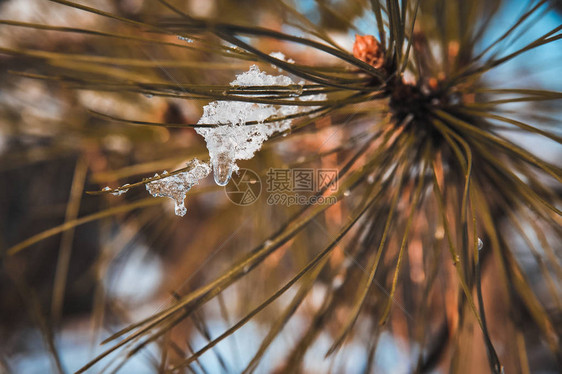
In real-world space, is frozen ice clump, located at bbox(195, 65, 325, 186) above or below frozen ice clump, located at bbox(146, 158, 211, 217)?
above

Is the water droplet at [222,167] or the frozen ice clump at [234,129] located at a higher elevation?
the frozen ice clump at [234,129]

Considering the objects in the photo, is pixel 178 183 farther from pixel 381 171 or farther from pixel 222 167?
pixel 381 171

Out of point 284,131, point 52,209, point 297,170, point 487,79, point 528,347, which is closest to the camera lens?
point 284,131

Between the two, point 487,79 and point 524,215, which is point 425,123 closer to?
point 524,215

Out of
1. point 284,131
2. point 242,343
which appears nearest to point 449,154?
point 284,131

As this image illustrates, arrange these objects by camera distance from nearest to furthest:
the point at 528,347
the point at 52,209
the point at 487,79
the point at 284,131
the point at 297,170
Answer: the point at 284,131 → the point at 297,170 → the point at 487,79 → the point at 528,347 → the point at 52,209

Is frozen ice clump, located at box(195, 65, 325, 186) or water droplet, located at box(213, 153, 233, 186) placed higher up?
frozen ice clump, located at box(195, 65, 325, 186)

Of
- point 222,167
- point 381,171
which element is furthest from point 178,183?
point 381,171
